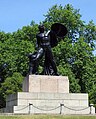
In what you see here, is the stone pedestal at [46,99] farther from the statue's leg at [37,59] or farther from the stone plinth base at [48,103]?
the statue's leg at [37,59]

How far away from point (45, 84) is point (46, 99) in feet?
3.71

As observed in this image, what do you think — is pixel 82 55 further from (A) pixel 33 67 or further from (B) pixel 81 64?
(A) pixel 33 67

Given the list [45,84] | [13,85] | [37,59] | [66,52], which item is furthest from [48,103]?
[66,52]

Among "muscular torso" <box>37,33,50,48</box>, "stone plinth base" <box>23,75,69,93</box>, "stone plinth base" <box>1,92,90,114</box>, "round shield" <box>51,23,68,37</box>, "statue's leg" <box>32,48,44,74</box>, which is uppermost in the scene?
"round shield" <box>51,23,68,37</box>

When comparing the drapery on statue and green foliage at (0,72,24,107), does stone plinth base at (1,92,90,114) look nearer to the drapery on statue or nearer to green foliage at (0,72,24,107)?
the drapery on statue

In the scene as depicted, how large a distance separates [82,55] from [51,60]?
1996 centimetres

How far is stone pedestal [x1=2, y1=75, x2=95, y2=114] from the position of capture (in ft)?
85.9

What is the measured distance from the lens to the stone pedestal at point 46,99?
85.9 feet

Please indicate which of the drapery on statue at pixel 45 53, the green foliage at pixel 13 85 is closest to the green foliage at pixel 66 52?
the green foliage at pixel 13 85

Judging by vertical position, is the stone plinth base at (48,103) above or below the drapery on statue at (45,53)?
below

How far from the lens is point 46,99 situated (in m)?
26.6

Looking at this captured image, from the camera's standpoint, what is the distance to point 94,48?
2002 inches

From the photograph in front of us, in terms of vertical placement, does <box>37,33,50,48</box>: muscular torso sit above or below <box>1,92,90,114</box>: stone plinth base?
above

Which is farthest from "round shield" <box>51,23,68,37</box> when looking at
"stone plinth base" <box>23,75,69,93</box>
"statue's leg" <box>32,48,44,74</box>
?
"stone plinth base" <box>23,75,69,93</box>
